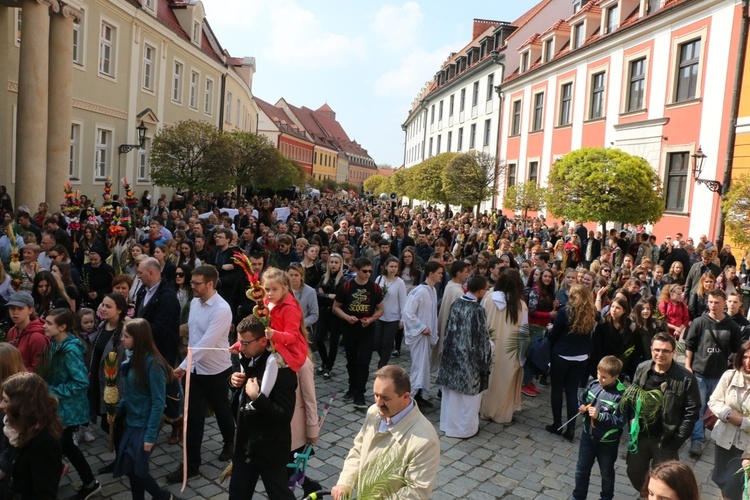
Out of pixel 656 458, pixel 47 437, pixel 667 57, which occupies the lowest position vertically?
pixel 656 458

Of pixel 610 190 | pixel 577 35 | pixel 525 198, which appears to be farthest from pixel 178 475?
pixel 577 35

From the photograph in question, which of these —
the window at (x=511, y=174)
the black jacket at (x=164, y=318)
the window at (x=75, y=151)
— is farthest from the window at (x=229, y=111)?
the black jacket at (x=164, y=318)

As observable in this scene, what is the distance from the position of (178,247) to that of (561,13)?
3182cm

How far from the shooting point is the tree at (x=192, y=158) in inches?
875

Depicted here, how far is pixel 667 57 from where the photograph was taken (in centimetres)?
2059

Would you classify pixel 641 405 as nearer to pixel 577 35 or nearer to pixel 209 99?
pixel 577 35

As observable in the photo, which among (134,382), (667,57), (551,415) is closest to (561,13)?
(667,57)

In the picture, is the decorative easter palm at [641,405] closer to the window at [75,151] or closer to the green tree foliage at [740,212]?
the green tree foliage at [740,212]

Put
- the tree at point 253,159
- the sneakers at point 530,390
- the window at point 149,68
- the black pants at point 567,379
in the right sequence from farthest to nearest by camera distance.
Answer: the tree at point 253,159
the window at point 149,68
the sneakers at point 530,390
the black pants at point 567,379

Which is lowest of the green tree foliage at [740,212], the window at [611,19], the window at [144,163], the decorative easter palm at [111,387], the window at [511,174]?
the decorative easter palm at [111,387]

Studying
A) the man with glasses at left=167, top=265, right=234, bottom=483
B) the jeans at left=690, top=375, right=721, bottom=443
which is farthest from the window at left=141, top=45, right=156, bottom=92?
the jeans at left=690, top=375, right=721, bottom=443

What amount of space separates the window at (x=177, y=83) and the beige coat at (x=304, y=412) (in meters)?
25.7

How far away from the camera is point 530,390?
8.38 meters

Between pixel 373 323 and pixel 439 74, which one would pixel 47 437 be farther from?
pixel 439 74
